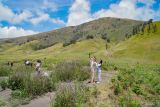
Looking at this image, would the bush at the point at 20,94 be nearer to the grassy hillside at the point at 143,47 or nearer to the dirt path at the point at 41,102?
the dirt path at the point at 41,102

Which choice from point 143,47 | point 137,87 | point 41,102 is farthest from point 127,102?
point 143,47

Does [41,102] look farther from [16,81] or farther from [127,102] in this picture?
[16,81]

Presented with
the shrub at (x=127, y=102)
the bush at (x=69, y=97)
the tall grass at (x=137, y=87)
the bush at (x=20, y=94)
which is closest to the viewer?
the bush at (x=69, y=97)

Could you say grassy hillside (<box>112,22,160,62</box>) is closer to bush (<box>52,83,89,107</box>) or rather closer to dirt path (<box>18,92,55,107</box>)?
dirt path (<box>18,92,55,107</box>)

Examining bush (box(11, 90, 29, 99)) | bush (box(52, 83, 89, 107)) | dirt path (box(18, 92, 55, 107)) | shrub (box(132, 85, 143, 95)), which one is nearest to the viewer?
bush (box(52, 83, 89, 107))

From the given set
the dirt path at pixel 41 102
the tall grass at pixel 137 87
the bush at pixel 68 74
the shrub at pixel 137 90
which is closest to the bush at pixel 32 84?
the dirt path at pixel 41 102

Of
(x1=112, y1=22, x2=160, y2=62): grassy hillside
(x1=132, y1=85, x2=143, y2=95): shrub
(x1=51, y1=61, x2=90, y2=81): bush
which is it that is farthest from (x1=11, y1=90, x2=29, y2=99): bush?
(x1=112, y1=22, x2=160, y2=62): grassy hillside

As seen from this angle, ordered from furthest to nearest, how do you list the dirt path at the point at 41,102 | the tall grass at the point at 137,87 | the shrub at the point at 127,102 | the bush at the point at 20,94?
the tall grass at the point at 137,87 → the bush at the point at 20,94 → the dirt path at the point at 41,102 → the shrub at the point at 127,102

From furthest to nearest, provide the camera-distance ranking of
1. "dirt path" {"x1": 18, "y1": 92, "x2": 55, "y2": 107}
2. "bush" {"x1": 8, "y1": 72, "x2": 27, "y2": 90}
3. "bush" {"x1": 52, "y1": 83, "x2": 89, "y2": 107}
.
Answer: "bush" {"x1": 8, "y1": 72, "x2": 27, "y2": 90}
"dirt path" {"x1": 18, "y1": 92, "x2": 55, "y2": 107}
"bush" {"x1": 52, "y1": 83, "x2": 89, "y2": 107}

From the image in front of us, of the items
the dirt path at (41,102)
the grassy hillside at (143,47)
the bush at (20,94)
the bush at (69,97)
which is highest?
the grassy hillside at (143,47)

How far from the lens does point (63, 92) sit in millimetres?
17469

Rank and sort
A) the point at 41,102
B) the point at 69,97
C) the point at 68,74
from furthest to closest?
the point at 68,74, the point at 41,102, the point at 69,97

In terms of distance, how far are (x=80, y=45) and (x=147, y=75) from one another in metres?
162

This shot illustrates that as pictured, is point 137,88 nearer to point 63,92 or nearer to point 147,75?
point 147,75
